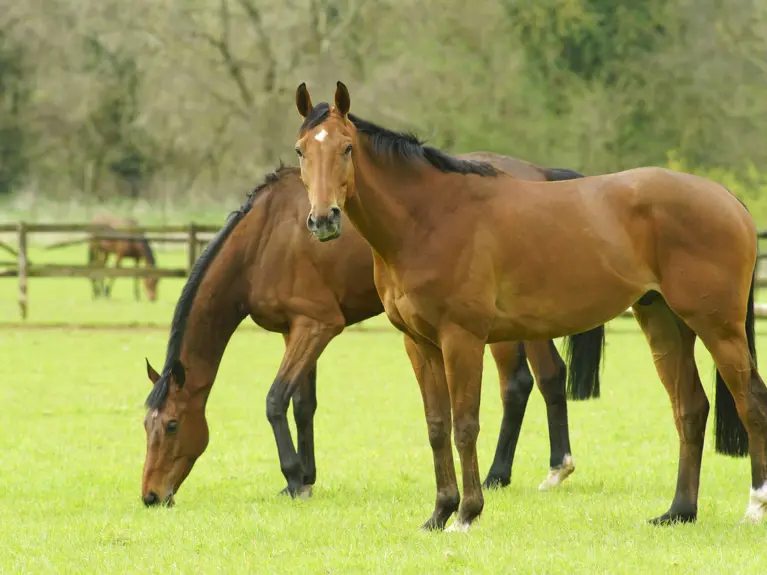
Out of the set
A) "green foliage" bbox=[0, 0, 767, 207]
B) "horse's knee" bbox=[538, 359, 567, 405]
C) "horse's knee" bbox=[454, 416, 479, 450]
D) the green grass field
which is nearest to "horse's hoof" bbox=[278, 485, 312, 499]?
the green grass field

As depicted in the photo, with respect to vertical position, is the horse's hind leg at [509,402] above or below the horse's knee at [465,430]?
below

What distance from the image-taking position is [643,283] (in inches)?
240

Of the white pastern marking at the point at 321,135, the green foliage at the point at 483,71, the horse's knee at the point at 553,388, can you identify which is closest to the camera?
the white pastern marking at the point at 321,135

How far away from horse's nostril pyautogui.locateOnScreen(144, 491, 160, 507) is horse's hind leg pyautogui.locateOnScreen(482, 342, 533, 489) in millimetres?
2062

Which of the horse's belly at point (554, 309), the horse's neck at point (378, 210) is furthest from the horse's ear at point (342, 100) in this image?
the horse's belly at point (554, 309)

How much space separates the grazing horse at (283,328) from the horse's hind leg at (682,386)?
1.38 metres

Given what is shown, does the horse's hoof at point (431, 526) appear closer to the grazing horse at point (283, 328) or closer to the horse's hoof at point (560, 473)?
the grazing horse at point (283, 328)

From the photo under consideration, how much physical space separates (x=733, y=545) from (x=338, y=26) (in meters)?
35.7

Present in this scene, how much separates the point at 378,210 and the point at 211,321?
6.38 feet

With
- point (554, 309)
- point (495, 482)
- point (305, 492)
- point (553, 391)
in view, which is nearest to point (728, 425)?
point (554, 309)

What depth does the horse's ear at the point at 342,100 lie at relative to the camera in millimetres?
5818

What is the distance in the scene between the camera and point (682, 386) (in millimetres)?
6434

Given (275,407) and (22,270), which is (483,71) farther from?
(275,407)

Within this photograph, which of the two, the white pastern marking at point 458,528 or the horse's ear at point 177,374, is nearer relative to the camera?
the white pastern marking at point 458,528
